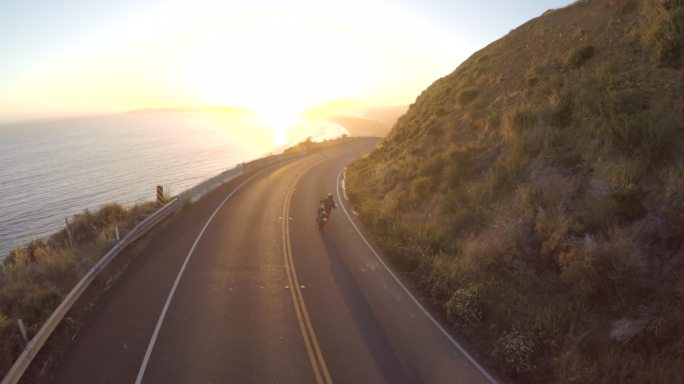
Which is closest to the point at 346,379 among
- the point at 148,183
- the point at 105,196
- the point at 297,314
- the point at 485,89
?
the point at 297,314

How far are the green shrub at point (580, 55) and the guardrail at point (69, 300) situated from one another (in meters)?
20.3

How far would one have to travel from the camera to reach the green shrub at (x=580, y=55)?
1895cm

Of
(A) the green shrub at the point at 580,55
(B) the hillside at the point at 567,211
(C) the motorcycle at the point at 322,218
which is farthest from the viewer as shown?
(C) the motorcycle at the point at 322,218

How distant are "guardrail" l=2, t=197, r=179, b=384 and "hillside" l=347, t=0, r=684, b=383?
9669 mm

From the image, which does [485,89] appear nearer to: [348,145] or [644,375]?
[644,375]

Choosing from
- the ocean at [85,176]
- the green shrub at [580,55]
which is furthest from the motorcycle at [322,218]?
the ocean at [85,176]

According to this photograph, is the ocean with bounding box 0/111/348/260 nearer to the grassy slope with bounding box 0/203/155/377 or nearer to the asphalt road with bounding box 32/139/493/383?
the grassy slope with bounding box 0/203/155/377

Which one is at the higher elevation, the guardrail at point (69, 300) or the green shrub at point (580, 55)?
the green shrub at point (580, 55)

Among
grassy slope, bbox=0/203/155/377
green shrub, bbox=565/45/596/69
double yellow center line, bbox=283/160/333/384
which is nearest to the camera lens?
double yellow center line, bbox=283/160/333/384

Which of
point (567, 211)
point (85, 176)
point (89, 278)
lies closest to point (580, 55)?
point (567, 211)

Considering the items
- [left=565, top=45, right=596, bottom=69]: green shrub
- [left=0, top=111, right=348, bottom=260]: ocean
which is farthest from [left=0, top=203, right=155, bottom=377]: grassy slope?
[left=0, top=111, right=348, bottom=260]: ocean

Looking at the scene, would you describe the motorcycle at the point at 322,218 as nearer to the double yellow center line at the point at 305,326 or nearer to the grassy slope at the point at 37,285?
the double yellow center line at the point at 305,326

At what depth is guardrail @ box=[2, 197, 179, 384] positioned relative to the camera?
27.0ft

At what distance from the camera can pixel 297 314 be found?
11.4 meters
